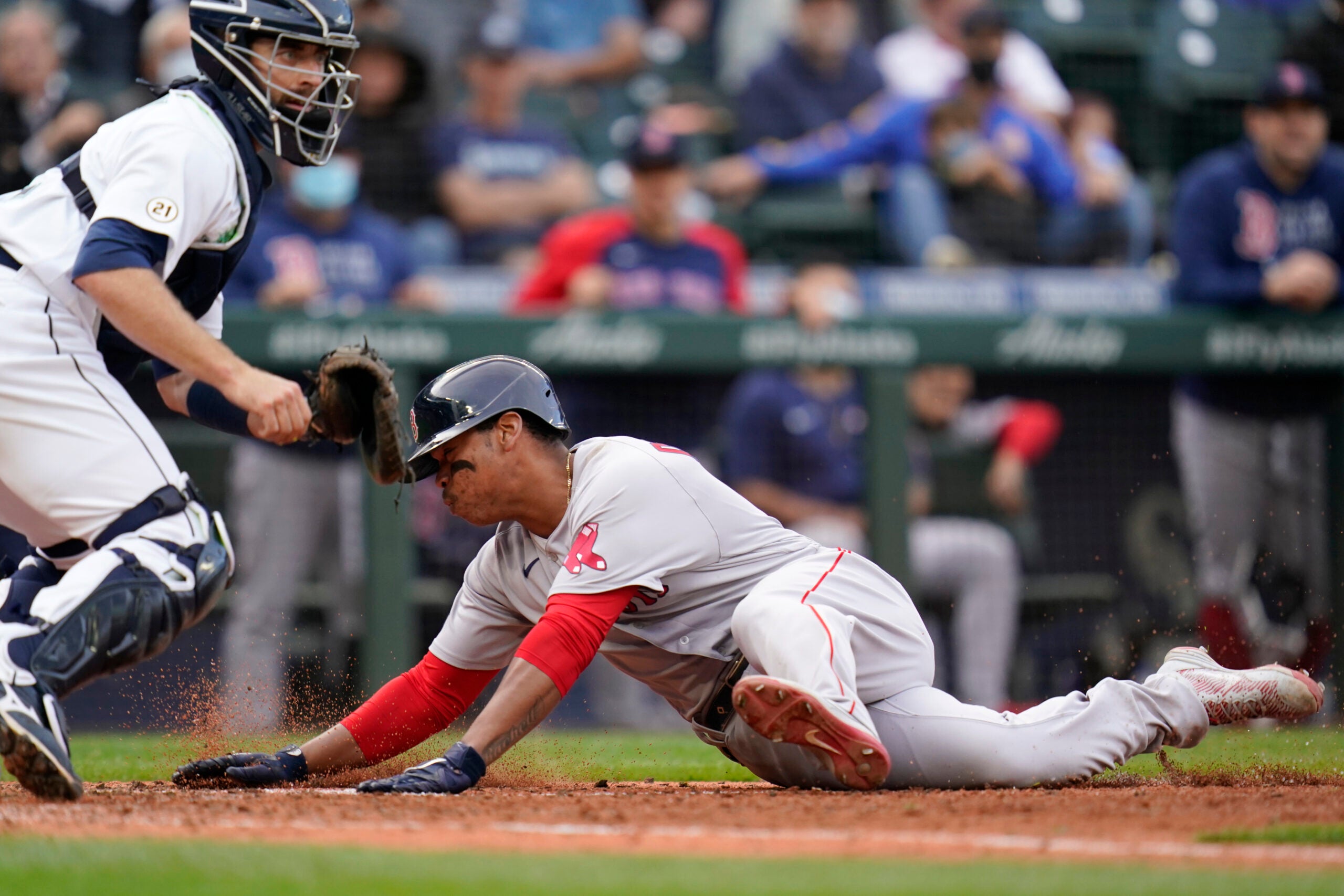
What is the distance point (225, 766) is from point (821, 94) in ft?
21.8

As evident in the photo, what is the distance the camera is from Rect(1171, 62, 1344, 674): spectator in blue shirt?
8.00 meters

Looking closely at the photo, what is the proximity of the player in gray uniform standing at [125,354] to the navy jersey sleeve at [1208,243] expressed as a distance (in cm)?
552

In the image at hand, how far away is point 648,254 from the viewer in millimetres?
8156

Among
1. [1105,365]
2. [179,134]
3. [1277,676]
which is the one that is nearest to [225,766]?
[179,134]

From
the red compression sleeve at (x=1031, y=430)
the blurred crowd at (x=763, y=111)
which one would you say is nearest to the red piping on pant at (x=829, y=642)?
the blurred crowd at (x=763, y=111)

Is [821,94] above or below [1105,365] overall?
above

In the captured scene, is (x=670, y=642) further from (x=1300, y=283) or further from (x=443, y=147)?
(x=443, y=147)

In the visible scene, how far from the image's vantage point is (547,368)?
7715mm

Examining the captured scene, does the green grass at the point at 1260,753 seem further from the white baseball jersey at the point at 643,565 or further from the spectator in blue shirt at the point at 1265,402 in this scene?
the white baseball jersey at the point at 643,565

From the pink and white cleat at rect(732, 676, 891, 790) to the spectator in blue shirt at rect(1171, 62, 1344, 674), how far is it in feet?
15.5

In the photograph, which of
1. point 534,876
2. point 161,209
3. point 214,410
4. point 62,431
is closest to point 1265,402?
point 214,410

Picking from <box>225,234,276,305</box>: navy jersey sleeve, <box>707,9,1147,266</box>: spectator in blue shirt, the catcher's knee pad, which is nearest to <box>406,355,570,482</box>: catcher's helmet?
the catcher's knee pad

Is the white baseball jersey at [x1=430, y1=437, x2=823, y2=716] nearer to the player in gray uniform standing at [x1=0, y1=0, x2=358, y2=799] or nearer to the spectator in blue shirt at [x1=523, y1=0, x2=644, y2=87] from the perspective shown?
the player in gray uniform standing at [x1=0, y1=0, x2=358, y2=799]

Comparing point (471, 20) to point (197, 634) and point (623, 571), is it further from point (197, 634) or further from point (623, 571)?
point (623, 571)
